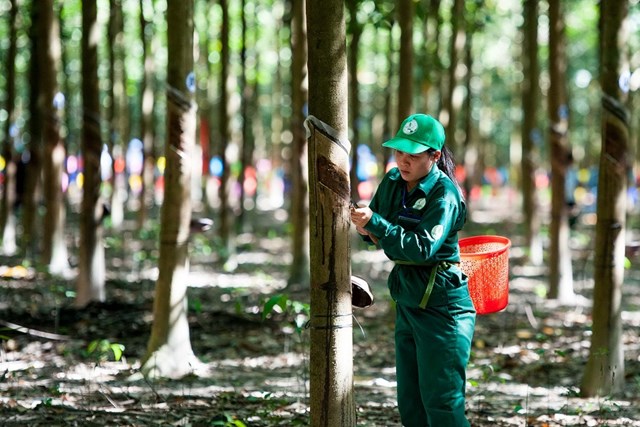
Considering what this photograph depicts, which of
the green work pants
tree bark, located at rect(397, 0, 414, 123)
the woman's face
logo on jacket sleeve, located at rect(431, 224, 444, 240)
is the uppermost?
tree bark, located at rect(397, 0, 414, 123)

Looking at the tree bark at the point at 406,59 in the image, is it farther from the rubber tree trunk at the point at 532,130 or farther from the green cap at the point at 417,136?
the green cap at the point at 417,136

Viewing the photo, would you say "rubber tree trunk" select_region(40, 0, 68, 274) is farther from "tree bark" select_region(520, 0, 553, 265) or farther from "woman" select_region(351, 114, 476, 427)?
"woman" select_region(351, 114, 476, 427)

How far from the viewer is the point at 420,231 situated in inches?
147

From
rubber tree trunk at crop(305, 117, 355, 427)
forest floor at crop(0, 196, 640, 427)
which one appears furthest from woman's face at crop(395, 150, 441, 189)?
forest floor at crop(0, 196, 640, 427)

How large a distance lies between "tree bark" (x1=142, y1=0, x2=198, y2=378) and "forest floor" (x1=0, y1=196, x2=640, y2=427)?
0.74 feet

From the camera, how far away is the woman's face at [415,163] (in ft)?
12.7

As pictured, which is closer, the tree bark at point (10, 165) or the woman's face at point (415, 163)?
the woman's face at point (415, 163)

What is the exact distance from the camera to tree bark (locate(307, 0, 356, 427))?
377 centimetres

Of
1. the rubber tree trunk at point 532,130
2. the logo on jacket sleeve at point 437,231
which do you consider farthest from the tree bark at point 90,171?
the rubber tree trunk at point 532,130

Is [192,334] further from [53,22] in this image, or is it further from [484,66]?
[484,66]

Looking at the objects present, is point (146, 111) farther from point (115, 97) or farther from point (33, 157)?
point (115, 97)

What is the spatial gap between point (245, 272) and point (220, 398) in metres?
6.97

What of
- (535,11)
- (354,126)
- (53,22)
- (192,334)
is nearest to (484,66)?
(354,126)

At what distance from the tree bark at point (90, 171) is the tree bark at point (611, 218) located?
17.0 ft
